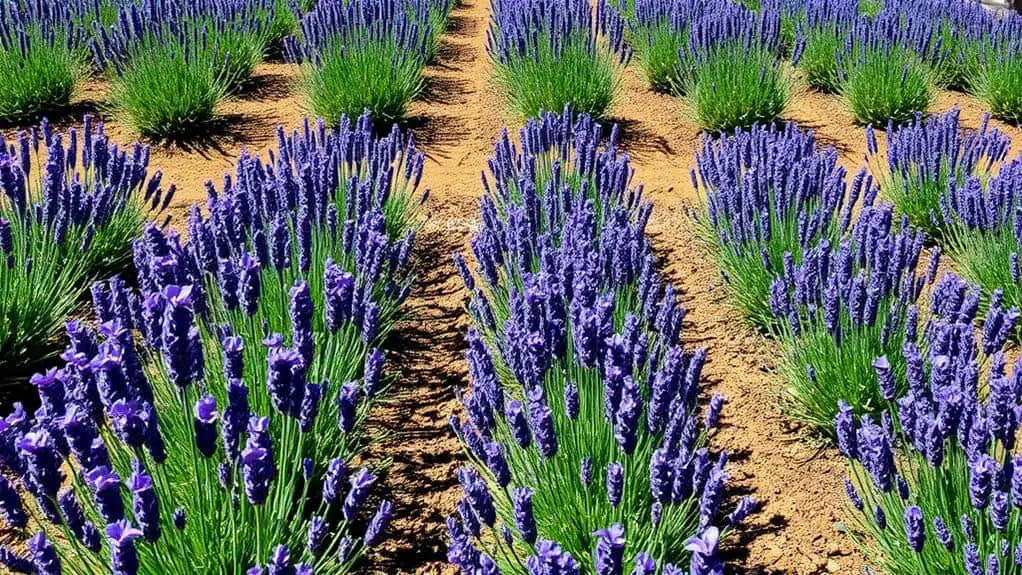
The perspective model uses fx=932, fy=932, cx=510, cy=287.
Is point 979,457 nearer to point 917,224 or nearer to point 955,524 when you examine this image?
point 955,524

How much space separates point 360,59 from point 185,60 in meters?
1.26

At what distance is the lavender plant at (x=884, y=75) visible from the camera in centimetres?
719

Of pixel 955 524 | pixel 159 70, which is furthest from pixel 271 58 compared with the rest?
pixel 955 524

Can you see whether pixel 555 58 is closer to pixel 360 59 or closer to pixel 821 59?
pixel 360 59

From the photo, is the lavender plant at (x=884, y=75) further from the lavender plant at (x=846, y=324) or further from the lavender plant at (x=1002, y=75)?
the lavender plant at (x=846, y=324)

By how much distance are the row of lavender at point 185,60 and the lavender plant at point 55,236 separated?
1.81 m

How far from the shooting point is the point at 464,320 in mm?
4168

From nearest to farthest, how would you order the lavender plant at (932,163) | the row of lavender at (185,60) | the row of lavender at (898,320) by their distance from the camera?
the row of lavender at (898,320), the lavender plant at (932,163), the row of lavender at (185,60)

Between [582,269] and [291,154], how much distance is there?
247 centimetres

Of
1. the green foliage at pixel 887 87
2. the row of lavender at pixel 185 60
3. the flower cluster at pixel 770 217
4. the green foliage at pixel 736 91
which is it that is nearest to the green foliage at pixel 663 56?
the green foliage at pixel 736 91

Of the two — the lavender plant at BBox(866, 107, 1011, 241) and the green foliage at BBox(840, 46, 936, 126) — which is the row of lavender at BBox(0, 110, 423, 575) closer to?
the lavender plant at BBox(866, 107, 1011, 241)

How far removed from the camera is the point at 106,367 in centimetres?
177

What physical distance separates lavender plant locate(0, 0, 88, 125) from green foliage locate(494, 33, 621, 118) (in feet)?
11.4

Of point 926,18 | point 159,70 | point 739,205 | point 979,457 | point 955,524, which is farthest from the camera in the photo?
point 926,18
